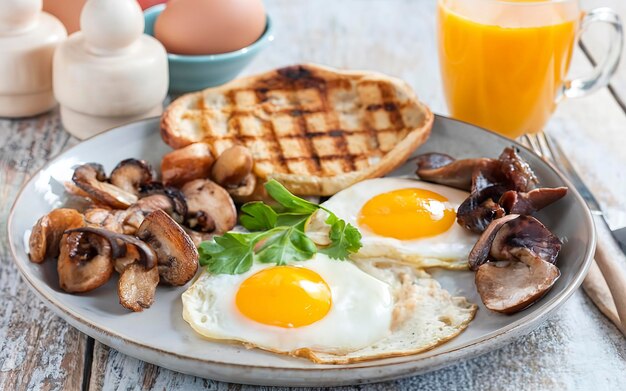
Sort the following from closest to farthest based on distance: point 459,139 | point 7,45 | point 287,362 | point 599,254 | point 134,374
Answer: point 287,362, point 134,374, point 599,254, point 459,139, point 7,45

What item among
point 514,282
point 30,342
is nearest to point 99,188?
point 30,342

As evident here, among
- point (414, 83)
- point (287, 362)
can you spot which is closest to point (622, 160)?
point (414, 83)

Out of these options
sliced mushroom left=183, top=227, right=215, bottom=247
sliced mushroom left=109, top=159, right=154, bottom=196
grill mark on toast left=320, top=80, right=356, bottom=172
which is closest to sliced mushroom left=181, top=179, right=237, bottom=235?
sliced mushroom left=183, top=227, right=215, bottom=247

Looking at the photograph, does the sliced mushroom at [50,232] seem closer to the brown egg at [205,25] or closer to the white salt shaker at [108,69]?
the white salt shaker at [108,69]

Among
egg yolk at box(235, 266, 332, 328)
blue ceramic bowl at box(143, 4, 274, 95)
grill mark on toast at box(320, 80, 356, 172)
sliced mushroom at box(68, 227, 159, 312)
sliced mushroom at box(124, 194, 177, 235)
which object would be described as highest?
egg yolk at box(235, 266, 332, 328)

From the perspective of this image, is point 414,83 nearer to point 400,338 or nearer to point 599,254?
point 599,254

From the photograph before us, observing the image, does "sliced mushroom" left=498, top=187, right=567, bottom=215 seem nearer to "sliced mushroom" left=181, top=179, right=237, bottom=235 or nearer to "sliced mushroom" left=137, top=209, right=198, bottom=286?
"sliced mushroom" left=181, top=179, right=237, bottom=235
